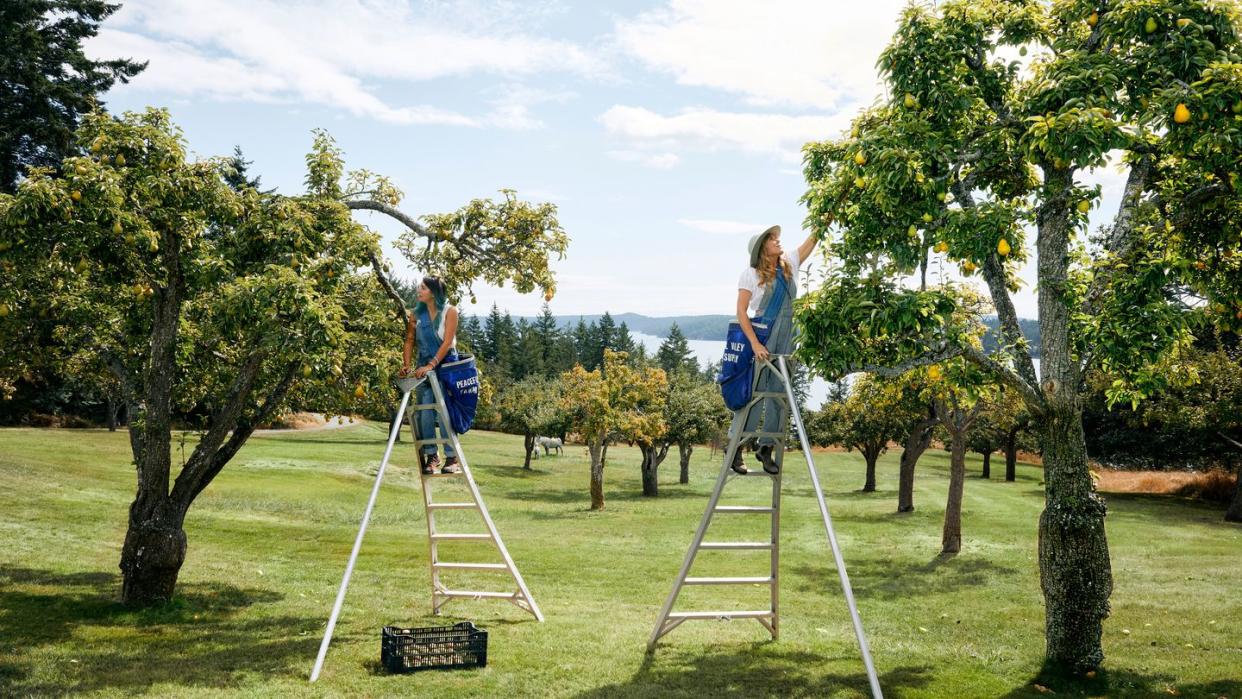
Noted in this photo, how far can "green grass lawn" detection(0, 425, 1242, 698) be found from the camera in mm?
9062

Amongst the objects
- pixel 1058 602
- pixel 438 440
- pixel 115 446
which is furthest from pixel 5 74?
pixel 1058 602

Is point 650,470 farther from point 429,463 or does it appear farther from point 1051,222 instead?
point 1051,222

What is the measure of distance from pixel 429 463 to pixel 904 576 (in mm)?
12577

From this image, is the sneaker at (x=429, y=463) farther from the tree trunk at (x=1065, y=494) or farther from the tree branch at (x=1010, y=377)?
the tree trunk at (x=1065, y=494)

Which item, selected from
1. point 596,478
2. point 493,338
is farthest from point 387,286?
point 493,338

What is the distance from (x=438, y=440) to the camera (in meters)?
10.9

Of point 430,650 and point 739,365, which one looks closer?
point 739,365

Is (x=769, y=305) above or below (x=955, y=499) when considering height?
above

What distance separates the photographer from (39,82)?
37562mm

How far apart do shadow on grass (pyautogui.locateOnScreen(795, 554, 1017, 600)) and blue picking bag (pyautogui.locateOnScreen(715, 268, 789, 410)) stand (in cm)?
953

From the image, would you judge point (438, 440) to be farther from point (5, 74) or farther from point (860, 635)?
point (5, 74)

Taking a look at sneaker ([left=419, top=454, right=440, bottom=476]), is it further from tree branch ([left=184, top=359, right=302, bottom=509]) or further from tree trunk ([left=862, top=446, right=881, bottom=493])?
tree trunk ([left=862, top=446, right=881, bottom=493])

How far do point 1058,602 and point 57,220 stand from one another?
41.4 feet

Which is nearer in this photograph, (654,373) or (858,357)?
(858,357)
